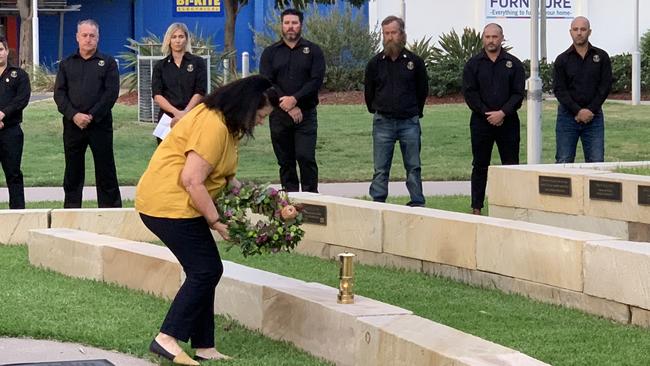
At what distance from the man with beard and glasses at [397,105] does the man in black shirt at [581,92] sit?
1.51m

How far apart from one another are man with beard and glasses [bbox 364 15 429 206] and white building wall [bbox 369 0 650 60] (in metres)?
24.6

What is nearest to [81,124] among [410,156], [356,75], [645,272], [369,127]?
[410,156]

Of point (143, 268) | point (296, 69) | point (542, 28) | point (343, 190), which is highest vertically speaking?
point (542, 28)

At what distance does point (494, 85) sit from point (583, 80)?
976 mm

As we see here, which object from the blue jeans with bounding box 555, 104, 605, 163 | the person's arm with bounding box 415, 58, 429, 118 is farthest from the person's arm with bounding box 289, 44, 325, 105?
the blue jeans with bounding box 555, 104, 605, 163

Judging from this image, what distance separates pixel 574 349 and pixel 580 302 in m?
1.17

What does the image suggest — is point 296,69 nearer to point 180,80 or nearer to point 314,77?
point 314,77

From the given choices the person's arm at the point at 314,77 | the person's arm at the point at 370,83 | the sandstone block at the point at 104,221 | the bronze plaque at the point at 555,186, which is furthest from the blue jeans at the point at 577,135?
the sandstone block at the point at 104,221

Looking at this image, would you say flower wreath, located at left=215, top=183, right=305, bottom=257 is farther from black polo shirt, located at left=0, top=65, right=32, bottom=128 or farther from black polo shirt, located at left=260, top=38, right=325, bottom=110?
black polo shirt, located at left=0, top=65, right=32, bottom=128

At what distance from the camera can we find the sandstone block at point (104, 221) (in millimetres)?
11461

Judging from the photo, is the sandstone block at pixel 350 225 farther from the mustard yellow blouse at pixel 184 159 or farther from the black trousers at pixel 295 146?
the mustard yellow blouse at pixel 184 159

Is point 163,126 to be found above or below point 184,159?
above

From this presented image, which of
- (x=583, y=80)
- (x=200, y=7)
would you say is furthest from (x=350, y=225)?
(x=200, y=7)

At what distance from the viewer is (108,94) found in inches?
491
